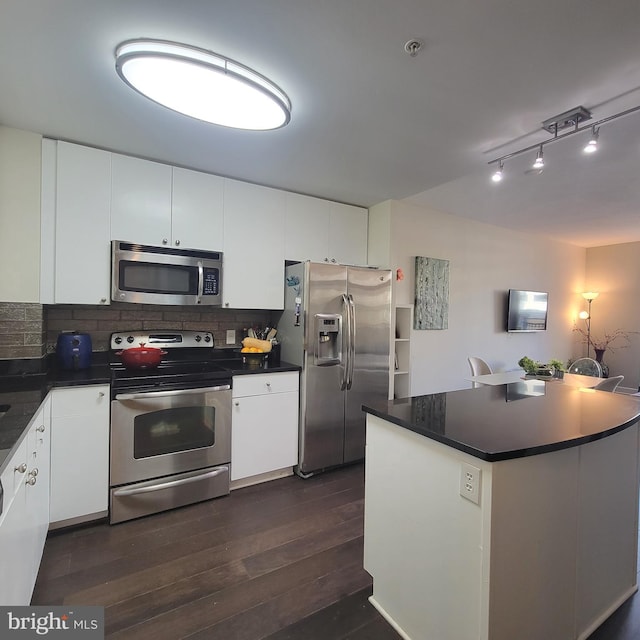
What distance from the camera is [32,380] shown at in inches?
77.7

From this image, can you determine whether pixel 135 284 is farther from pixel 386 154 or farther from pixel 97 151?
pixel 386 154

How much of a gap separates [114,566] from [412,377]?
9.87 ft

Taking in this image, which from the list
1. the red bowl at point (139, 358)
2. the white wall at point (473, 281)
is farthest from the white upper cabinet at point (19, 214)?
the white wall at point (473, 281)

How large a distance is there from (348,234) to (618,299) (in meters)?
5.05

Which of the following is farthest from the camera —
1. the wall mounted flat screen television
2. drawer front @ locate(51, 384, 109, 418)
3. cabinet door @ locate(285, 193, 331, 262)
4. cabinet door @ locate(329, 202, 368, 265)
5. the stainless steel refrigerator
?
the wall mounted flat screen television

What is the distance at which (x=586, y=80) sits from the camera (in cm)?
165

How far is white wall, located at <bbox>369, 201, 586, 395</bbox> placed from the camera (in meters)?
3.77

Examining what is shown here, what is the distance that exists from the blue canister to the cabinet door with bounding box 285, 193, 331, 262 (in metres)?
1.67

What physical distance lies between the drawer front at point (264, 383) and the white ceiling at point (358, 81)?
1.60 meters

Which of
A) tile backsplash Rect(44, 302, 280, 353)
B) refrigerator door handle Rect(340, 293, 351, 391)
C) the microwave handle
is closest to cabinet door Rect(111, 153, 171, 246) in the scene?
the microwave handle

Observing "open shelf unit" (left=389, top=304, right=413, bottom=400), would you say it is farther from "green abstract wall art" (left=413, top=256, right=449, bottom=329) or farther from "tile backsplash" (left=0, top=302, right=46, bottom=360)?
"tile backsplash" (left=0, top=302, right=46, bottom=360)

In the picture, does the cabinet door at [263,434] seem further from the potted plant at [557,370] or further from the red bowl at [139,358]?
the potted plant at [557,370]

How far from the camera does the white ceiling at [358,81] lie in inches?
51.8

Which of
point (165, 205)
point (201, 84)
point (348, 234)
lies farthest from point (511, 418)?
point (165, 205)
